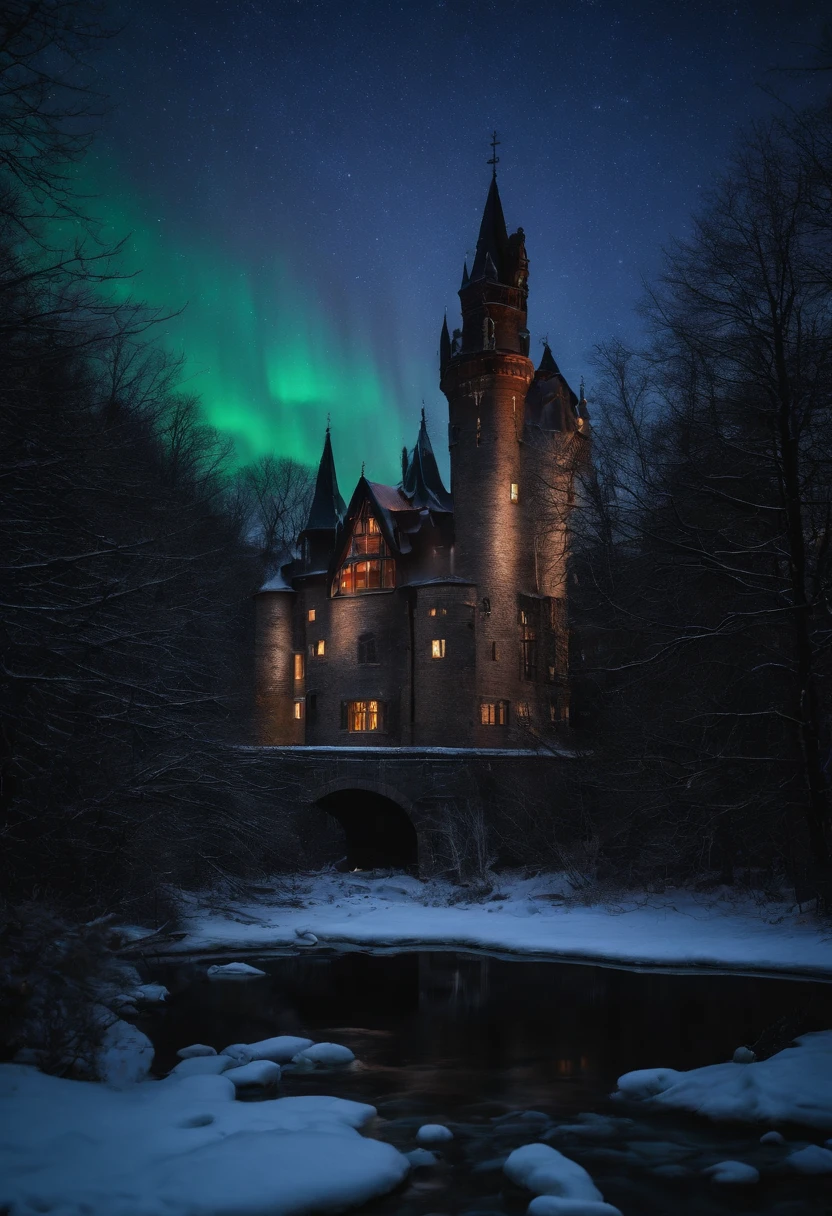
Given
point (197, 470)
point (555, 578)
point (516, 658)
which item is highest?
point (197, 470)

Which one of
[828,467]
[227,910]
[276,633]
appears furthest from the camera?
[276,633]

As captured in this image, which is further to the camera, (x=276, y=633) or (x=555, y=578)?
(x=276, y=633)

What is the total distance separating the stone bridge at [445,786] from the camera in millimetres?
30625

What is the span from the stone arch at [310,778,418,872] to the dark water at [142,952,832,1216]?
15475mm

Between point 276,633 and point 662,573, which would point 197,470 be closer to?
point 276,633

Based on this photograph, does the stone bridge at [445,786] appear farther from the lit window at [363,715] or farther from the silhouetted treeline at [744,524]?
the silhouetted treeline at [744,524]

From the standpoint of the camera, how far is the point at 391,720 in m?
39.0

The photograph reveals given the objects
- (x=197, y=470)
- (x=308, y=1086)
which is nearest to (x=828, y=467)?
(x=308, y=1086)

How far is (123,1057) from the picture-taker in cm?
1045

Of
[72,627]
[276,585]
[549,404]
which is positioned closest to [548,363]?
[549,404]

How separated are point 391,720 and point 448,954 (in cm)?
1709

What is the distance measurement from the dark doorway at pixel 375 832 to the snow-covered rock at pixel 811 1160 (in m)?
29.4

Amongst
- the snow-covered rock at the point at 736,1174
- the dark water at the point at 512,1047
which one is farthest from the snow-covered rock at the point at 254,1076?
the snow-covered rock at the point at 736,1174

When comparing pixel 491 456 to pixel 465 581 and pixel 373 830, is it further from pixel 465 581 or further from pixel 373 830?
pixel 373 830
